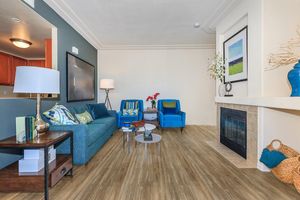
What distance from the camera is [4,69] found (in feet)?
18.0

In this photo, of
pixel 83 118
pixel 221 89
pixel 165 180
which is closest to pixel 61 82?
pixel 83 118

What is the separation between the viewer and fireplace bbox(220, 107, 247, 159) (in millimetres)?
2965

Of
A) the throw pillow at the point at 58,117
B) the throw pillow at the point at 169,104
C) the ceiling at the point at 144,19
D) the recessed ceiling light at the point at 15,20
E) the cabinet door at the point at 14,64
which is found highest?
the ceiling at the point at 144,19

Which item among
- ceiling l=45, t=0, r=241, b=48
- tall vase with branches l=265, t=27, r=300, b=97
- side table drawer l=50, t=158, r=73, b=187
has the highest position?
ceiling l=45, t=0, r=241, b=48

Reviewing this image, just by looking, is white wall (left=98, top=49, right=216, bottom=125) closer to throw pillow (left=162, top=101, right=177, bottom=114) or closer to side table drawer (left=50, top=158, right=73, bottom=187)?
throw pillow (left=162, top=101, right=177, bottom=114)

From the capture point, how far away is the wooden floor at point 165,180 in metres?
1.91

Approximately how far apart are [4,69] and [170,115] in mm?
5388

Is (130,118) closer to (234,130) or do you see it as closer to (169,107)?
(169,107)

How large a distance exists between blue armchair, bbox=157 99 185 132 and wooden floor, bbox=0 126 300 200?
66.7 inches

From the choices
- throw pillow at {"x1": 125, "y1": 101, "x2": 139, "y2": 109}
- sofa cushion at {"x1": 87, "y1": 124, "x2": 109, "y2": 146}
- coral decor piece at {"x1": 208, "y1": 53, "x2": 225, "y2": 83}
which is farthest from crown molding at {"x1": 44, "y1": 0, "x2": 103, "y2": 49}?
coral decor piece at {"x1": 208, "y1": 53, "x2": 225, "y2": 83}

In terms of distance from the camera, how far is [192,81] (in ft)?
20.2

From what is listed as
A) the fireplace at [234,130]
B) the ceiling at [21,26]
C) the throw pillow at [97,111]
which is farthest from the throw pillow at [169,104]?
the ceiling at [21,26]

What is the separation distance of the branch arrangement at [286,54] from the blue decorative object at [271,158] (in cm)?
117

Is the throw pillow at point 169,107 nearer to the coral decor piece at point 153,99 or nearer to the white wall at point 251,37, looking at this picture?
the coral decor piece at point 153,99
